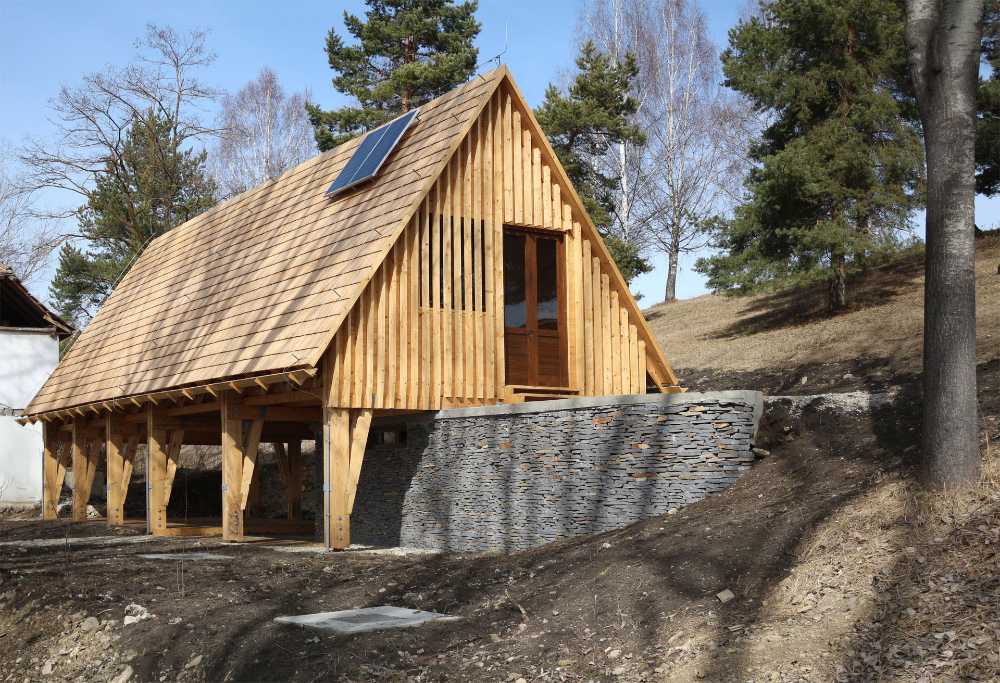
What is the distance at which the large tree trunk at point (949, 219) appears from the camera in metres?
8.13

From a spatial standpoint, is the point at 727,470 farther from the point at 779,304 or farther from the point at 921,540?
the point at 779,304

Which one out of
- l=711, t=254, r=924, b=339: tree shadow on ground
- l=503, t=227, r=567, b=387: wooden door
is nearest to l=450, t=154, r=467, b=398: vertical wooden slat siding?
l=503, t=227, r=567, b=387: wooden door

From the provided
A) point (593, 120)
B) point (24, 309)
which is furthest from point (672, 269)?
point (24, 309)

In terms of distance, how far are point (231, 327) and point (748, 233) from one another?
15.2 meters

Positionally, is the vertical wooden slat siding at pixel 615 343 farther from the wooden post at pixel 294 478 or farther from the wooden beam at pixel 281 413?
the wooden post at pixel 294 478

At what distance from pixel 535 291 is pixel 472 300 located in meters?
1.19

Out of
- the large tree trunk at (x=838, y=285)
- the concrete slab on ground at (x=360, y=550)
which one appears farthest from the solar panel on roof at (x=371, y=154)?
the large tree trunk at (x=838, y=285)

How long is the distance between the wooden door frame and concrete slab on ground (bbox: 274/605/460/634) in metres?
6.68

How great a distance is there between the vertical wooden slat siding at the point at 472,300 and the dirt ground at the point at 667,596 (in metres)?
2.75

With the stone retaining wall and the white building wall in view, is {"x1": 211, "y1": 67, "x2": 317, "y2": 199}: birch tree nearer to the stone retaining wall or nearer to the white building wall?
the white building wall

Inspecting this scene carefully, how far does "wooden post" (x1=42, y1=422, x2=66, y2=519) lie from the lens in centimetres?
2378

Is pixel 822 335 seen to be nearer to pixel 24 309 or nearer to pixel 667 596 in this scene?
pixel 667 596

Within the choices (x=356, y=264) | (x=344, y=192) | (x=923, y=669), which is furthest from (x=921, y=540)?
(x=344, y=192)

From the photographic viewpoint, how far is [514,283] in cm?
1547
